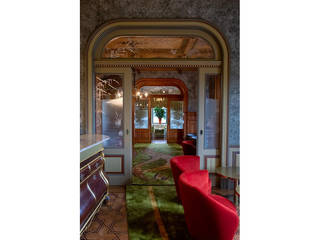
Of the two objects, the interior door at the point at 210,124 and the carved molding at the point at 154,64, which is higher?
the carved molding at the point at 154,64

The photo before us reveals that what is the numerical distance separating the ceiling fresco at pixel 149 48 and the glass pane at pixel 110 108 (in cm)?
55

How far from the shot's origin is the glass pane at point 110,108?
3.87m

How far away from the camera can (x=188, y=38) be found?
394 centimetres

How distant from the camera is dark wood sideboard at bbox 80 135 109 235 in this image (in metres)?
2.05

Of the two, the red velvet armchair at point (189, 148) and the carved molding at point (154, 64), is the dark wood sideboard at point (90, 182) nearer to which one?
the carved molding at point (154, 64)

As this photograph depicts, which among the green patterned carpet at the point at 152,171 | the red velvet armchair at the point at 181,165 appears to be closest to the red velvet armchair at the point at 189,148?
the green patterned carpet at the point at 152,171

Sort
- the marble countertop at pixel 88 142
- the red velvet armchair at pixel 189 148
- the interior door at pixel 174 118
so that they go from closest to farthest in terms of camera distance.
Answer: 1. the marble countertop at pixel 88 142
2. the red velvet armchair at pixel 189 148
3. the interior door at pixel 174 118

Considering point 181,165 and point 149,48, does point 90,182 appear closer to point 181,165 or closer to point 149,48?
point 181,165

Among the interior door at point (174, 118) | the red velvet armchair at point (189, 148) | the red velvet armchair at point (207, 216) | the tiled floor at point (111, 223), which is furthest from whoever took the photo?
the interior door at point (174, 118)

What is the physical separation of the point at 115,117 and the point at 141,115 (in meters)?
6.52

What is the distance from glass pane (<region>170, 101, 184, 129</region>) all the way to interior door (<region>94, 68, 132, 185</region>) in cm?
655
